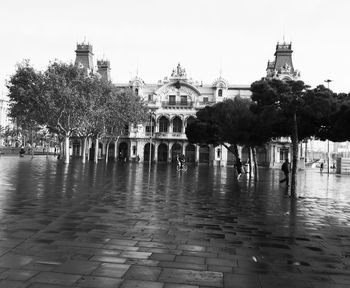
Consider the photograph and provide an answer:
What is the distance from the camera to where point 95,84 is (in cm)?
4769

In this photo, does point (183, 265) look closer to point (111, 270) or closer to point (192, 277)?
point (192, 277)

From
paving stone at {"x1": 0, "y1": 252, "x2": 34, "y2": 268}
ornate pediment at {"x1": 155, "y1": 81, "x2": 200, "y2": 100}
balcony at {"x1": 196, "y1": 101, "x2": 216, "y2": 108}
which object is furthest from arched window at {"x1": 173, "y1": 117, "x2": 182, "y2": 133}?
paving stone at {"x1": 0, "y1": 252, "x2": 34, "y2": 268}

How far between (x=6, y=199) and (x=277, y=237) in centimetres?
871

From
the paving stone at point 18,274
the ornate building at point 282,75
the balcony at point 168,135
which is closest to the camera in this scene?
the paving stone at point 18,274

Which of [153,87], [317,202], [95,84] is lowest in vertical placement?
[317,202]

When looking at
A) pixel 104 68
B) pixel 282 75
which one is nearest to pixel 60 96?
pixel 282 75

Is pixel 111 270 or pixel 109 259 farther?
pixel 109 259

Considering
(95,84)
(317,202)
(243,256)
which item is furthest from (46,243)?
(95,84)

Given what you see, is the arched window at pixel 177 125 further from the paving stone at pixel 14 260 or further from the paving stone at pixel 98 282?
the paving stone at pixel 98 282

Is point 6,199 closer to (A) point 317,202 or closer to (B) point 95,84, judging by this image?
(A) point 317,202

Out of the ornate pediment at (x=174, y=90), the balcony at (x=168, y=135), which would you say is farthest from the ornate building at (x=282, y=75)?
the balcony at (x=168, y=135)

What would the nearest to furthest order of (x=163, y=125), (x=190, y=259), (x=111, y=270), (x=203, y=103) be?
(x=111, y=270) < (x=190, y=259) < (x=203, y=103) < (x=163, y=125)

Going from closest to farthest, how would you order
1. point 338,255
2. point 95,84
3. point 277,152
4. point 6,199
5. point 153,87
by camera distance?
point 338,255 < point 6,199 < point 95,84 < point 277,152 < point 153,87

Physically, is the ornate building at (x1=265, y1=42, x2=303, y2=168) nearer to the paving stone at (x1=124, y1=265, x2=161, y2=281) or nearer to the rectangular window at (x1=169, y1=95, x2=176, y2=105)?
the rectangular window at (x1=169, y1=95, x2=176, y2=105)
